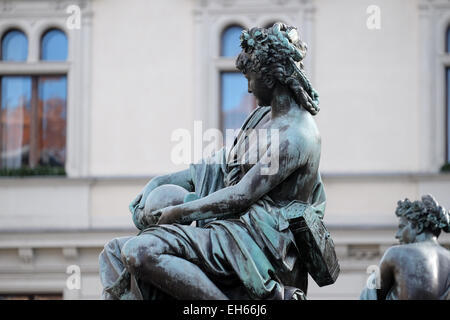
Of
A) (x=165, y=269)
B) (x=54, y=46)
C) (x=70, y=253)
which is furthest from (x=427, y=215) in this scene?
(x=54, y=46)

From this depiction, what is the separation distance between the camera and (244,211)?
20.4 ft

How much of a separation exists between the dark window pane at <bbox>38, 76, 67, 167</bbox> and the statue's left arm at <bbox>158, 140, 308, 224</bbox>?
17741 mm

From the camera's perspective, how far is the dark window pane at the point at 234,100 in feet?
76.5

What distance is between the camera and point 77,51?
23.8 m

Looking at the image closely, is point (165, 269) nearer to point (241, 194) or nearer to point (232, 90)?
point (241, 194)

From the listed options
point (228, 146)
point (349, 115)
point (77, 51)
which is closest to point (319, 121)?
point (349, 115)

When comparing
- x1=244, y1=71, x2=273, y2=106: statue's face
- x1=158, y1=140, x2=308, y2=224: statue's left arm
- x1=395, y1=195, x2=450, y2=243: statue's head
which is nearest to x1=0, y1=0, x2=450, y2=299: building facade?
x1=395, y1=195, x2=450, y2=243: statue's head

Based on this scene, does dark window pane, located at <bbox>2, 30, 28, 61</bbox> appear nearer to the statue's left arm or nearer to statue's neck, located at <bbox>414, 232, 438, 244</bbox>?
statue's neck, located at <bbox>414, 232, 438, 244</bbox>

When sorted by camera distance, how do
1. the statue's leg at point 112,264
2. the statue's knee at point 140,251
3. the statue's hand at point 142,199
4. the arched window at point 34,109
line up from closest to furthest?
the statue's knee at point 140,251
the statue's leg at point 112,264
the statue's hand at point 142,199
the arched window at point 34,109

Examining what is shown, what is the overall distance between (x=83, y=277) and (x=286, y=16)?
4.81 metres

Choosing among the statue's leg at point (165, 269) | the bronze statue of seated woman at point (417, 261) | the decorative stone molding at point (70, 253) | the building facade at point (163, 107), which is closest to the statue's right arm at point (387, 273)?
the bronze statue of seated woman at point (417, 261)

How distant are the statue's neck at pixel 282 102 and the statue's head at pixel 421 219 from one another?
2.08 metres

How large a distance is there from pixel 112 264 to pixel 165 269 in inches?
17.2

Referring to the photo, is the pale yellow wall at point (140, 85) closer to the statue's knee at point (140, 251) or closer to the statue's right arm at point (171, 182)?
the statue's right arm at point (171, 182)
